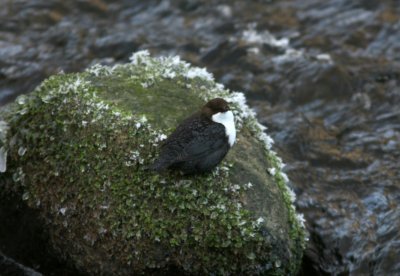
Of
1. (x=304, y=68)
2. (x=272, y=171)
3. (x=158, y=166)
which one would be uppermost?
(x=158, y=166)

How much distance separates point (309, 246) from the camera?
5.14m

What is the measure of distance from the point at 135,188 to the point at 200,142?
545 millimetres

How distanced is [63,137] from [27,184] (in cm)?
44

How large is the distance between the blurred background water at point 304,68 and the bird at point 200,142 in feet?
4.28

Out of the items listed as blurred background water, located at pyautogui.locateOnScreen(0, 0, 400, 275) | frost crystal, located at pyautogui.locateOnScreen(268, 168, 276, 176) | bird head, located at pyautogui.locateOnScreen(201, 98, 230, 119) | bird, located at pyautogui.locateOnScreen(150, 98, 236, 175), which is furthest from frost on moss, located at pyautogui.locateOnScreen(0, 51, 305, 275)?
blurred background water, located at pyautogui.locateOnScreen(0, 0, 400, 275)

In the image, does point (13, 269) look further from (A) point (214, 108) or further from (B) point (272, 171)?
(B) point (272, 171)

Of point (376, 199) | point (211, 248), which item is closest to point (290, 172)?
point (376, 199)

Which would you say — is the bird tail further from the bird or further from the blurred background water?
the blurred background water

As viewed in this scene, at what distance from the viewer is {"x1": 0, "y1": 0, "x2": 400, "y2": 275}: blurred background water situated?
548 centimetres

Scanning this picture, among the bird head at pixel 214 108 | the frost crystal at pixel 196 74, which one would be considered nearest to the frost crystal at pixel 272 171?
the bird head at pixel 214 108

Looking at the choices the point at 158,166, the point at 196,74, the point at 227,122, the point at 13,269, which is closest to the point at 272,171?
the point at 227,122

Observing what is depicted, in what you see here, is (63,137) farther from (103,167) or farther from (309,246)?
(309,246)

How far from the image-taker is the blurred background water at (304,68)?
5.48 m

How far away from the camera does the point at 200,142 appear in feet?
14.1
